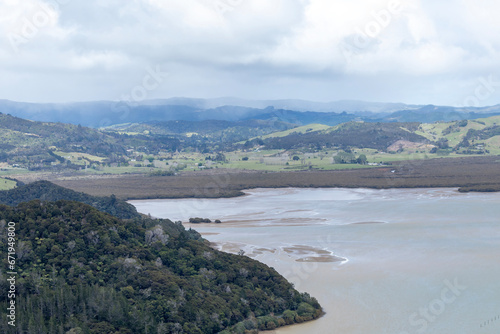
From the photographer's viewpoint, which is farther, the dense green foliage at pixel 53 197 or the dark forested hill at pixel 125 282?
the dense green foliage at pixel 53 197

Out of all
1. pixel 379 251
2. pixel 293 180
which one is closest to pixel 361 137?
pixel 293 180

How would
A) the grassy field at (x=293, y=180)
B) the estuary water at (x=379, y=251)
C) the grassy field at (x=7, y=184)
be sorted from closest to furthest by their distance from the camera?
the estuary water at (x=379, y=251) → the grassy field at (x=7, y=184) → the grassy field at (x=293, y=180)

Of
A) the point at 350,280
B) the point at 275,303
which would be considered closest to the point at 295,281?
the point at 350,280

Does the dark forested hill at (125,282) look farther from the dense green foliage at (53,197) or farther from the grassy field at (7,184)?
the grassy field at (7,184)

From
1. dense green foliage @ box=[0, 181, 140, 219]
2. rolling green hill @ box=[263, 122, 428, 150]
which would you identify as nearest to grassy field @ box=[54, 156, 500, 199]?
dense green foliage @ box=[0, 181, 140, 219]

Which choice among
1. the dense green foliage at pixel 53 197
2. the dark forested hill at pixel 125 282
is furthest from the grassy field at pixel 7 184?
the dark forested hill at pixel 125 282

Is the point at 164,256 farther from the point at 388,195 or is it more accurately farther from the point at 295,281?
the point at 388,195

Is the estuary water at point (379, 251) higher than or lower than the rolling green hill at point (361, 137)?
lower
